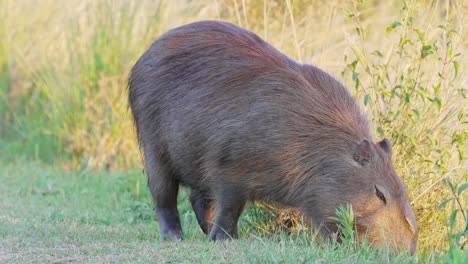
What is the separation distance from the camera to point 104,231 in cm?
582

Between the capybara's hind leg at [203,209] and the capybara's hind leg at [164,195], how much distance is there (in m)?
0.16

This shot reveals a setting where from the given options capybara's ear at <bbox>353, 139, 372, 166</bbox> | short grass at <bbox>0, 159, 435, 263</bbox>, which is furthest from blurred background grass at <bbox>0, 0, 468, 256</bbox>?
capybara's ear at <bbox>353, 139, 372, 166</bbox>

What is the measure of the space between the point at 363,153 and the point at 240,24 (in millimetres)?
2850

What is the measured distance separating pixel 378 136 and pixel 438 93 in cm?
49

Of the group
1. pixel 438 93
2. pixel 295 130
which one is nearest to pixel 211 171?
pixel 295 130

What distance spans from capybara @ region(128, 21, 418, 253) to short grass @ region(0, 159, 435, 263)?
0.23m

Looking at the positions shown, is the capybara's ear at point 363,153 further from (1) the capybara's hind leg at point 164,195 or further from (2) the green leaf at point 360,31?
(1) the capybara's hind leg at point 164,195

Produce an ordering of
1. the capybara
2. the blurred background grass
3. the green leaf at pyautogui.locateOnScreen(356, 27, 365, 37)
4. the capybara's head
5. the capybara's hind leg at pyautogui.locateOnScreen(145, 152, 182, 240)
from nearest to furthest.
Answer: the capybara's head
the capybara
the green leaf at pyautogui.locateOnScreen(356, 27, 365, 37)
the blurred background grass
the capybara's hind leg at pyautogui.locateOnScreen(145, 152, 182, 240)

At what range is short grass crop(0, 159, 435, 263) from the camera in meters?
4.44

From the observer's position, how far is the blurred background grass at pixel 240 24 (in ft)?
18.7

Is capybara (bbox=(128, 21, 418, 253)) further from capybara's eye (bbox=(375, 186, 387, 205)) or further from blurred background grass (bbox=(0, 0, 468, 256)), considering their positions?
blurred background grass (bbox=(0, 0, 468, 256))

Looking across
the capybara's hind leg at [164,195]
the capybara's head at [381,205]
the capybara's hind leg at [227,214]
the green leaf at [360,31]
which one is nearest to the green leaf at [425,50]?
the green leaf at [360,31]

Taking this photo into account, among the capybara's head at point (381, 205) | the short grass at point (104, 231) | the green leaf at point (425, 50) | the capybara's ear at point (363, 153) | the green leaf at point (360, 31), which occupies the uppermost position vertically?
the green leaf at point (360, 31)

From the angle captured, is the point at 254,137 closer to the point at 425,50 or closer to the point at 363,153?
the point at 363,153
